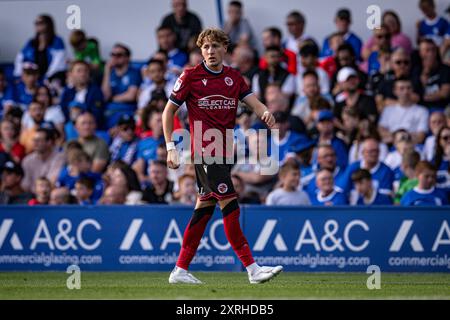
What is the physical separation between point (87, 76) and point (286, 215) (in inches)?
207

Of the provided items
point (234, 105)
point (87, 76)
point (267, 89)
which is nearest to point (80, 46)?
point (87, 76)

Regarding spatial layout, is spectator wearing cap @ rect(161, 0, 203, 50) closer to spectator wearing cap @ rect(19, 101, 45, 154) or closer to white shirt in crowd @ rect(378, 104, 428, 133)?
spectator wearing cap @ rect(19, 101, 45, 154)

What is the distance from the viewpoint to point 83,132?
15.9m

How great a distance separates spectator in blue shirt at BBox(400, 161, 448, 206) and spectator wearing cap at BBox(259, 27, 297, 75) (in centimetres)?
374

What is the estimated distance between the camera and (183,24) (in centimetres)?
1720

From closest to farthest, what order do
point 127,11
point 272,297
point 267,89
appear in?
point 272,297
point 267,89
point 127,11

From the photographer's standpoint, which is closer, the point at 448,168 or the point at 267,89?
the point at 448,168

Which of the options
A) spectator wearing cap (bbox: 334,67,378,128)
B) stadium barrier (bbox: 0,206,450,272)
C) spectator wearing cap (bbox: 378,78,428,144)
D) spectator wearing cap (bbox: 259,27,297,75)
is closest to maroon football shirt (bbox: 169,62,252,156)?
stadium barrier (bbox: 0,206,450,272)

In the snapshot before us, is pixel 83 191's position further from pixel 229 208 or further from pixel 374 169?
pixel 229 208

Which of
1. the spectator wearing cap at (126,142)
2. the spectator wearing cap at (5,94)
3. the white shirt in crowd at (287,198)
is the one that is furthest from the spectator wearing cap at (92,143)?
the white shirt in crowd at (287,198)

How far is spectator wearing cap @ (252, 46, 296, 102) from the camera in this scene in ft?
52.2

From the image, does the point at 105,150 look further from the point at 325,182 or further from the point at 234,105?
the point at 234,105

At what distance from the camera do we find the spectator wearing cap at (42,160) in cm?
1565

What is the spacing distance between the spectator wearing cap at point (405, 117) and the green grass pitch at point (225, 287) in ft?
10.7
